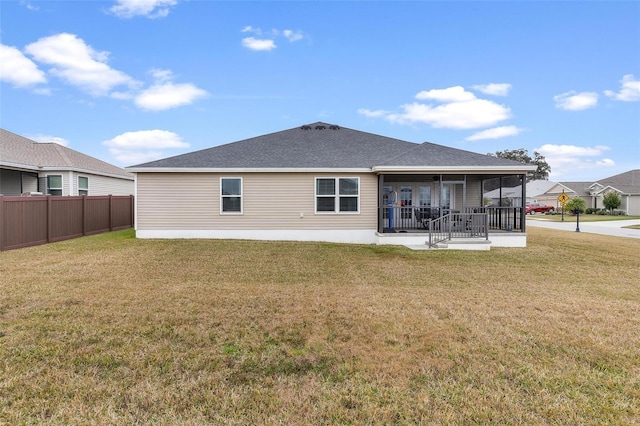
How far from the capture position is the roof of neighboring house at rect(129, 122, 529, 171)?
12.1 metres

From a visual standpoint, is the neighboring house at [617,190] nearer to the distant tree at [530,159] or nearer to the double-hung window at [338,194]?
the distant tree at [530,159]

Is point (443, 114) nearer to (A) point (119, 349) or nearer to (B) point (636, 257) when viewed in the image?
(B) point (636, 257)

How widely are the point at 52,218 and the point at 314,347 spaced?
471 inches

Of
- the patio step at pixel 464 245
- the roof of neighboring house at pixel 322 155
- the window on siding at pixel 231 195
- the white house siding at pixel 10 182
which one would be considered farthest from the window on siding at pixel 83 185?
the patio step at pixel 464 245

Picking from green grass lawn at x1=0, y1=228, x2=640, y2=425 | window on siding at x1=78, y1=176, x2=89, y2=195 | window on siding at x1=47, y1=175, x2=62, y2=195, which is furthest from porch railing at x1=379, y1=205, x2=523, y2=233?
window on siding at x1=47, y1=175, x2=62, y2=195

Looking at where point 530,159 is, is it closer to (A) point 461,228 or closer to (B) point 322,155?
(A) point 461,228

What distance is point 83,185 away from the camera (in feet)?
55.0

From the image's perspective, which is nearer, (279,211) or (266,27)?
(279,211)

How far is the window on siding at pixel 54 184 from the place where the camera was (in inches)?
616

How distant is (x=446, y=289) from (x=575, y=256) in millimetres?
6505

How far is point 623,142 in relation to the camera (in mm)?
28906

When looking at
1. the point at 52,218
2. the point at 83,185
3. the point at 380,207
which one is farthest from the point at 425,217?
the point at 83,185

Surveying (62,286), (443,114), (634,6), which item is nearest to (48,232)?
(62,286)

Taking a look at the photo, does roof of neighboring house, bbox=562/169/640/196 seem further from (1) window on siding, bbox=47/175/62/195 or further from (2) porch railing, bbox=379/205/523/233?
(1) window on siding, bbox=47/175/62/195
